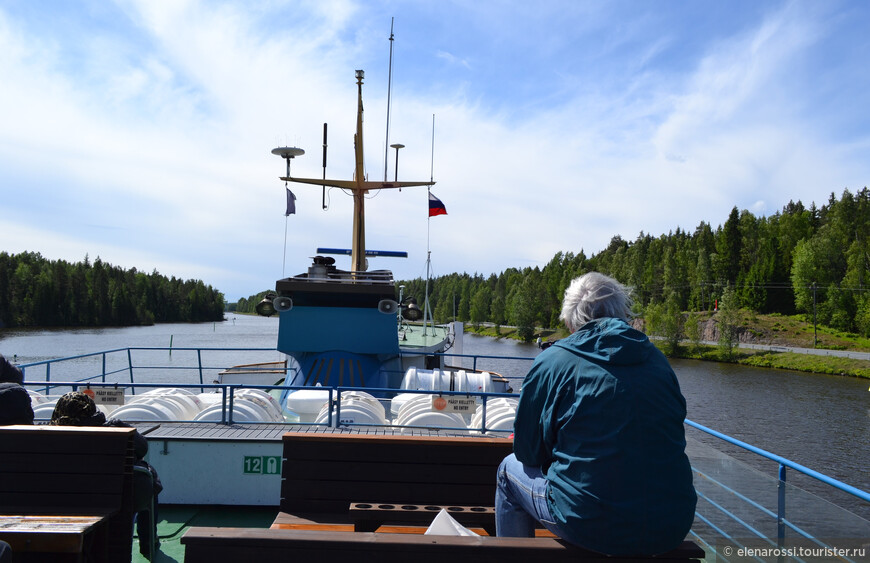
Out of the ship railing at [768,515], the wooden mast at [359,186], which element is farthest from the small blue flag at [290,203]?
the ship railing at [768,515]

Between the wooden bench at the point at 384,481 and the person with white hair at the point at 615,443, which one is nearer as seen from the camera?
the person with white hair at the point at 615,443

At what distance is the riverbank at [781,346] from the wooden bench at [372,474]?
160 ft

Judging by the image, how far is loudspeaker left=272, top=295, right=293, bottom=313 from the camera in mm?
11820

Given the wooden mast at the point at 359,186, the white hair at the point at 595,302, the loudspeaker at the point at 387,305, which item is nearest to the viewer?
the white hair at the point at 595,302

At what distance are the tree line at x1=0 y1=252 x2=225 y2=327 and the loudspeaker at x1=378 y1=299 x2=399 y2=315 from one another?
111091mm

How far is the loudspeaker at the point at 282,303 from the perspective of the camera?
11.8 meters

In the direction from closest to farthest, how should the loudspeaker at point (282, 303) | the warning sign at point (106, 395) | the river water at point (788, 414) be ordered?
the warning sign at point (106, 395) < the loudspeaker at point (282, 303) < the river water at point (788, 414)

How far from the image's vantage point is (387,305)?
39.2 ft

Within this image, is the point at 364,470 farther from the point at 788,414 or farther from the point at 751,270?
the point at 751,270

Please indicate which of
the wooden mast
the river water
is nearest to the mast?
the wooden mast

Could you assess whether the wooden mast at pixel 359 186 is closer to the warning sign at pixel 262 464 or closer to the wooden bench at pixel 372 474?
the warning sign at pixel 262 464

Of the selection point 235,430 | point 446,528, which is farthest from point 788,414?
point 446,528

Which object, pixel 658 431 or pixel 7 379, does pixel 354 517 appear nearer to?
pixel 658 431

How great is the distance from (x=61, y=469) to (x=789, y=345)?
75.2 meters
